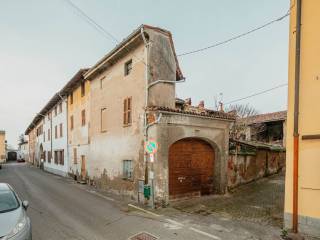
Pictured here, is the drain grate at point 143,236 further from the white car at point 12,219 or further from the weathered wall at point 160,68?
the weathered wall at point 160,68

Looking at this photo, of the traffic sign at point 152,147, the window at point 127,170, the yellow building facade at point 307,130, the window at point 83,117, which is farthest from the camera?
the window at point 83,117

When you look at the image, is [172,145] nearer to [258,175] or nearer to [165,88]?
[165,88]

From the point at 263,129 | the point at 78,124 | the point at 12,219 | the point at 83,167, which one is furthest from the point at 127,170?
the point at 263,129

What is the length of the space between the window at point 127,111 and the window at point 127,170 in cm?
205

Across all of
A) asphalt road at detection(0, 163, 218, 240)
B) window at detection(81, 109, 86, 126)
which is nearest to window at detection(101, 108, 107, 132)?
window at detection(81, 109, 86, 126)

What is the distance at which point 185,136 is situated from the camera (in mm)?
11133

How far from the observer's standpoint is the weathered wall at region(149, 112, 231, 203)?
1010 centimetres

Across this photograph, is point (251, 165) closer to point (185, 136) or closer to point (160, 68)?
point (185, 136)

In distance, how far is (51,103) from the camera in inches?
1118

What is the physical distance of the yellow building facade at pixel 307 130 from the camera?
6.25 meters

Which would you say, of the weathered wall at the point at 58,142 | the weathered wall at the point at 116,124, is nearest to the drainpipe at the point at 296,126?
the weathered wall at the point at 116,124

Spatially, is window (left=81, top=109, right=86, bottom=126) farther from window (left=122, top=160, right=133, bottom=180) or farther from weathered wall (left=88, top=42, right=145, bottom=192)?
A: window (left=122, top=160, right=133, bottom=180)

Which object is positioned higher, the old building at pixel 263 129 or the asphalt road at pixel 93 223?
the old building at pixel 263 129

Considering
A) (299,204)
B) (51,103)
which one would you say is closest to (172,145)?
(299,204)
